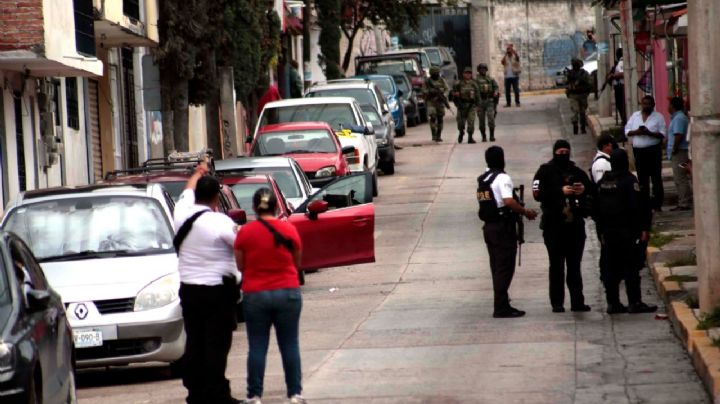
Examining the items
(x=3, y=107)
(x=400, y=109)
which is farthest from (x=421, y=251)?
(x=400, y=109)

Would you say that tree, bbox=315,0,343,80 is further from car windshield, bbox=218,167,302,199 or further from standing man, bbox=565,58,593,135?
car windshield, bbox=218,167,302,199

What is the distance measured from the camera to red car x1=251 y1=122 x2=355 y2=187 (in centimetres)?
2823

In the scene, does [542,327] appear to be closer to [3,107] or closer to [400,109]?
[3,107]

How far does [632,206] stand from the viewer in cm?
1628

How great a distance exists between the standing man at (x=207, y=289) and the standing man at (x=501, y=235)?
548 centimetres

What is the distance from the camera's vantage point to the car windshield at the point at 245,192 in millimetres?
20531

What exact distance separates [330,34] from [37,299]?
3973cm

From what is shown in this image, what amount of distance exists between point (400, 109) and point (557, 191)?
94.9ft

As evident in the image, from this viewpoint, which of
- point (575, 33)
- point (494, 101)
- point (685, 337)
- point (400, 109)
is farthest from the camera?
point (575, 33)

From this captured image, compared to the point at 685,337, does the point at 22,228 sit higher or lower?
higher

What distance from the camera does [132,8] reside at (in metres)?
28.5

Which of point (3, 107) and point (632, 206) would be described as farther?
point (3, 107)

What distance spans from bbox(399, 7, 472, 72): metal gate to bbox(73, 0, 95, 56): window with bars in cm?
4435

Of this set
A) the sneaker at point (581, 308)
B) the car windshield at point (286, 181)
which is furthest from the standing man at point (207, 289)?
the car windshield at point (286, 181)
